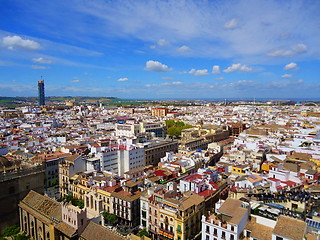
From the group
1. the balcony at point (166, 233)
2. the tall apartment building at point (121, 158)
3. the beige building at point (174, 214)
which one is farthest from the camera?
the tall apartment building at point (121, 158)

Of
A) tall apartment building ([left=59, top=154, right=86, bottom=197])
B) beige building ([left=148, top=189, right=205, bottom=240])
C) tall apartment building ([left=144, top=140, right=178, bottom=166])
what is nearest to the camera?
beige building ([left=148, top=189, right=205, bottom=240])

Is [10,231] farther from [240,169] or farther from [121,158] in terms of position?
[240,169]

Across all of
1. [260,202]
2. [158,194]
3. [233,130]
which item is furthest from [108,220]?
[233,130]

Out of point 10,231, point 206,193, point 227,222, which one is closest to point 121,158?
point 10,231

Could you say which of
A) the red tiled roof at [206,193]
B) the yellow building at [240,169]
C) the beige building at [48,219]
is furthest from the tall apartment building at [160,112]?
the beige building at [48,219]

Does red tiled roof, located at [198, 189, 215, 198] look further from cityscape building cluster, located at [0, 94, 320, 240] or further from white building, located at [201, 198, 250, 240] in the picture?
white building, located at [201, 198, 250, 240]

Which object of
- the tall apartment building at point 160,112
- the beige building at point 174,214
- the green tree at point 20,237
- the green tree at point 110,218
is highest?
the tall apartment building at point 160,112

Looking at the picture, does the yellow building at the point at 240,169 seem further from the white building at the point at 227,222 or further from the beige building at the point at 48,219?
the beige building at the point at 48,219

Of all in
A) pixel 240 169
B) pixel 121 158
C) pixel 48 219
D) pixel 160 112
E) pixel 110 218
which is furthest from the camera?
pixel 160 112

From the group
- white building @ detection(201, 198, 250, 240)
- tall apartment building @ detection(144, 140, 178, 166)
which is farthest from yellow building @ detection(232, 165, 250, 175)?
tall apartment building @ detection(144, 140, 178, 166)

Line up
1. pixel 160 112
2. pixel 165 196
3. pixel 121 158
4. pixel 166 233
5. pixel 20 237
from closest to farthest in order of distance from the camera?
1. pixel 166 233
2. pixel 165 196
3. pixel 20 237
4. pixel 121 158
5. pixel 160 112

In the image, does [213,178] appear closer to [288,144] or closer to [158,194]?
[158,194]
